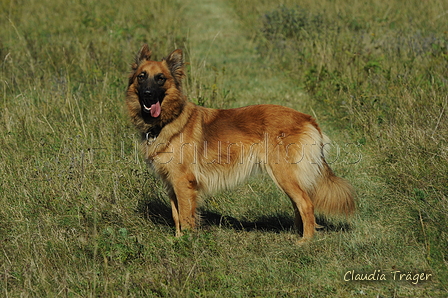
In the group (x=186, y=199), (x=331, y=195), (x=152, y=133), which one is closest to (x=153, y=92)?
(x=152, y=133)

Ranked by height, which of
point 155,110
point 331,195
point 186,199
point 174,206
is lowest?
point 174,206

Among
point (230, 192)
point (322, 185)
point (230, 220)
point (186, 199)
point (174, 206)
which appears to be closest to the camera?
point (186, 199)

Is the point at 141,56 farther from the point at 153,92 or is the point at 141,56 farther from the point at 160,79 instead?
the point at 153,92

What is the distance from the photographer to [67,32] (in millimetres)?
11492

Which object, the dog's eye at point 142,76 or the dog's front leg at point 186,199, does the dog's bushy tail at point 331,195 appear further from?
the dog's eye at point 142,76

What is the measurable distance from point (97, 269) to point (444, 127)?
4.03m

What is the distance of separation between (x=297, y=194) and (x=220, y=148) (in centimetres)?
86

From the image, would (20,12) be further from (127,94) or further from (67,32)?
(127,94)

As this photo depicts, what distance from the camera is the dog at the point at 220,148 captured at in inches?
173

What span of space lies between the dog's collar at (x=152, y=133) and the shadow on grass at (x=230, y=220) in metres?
0.65

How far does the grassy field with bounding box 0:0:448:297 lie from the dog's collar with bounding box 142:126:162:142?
1.81 ft

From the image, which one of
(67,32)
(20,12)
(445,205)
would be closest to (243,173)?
(445,205)

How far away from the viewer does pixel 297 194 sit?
4457 millimetres

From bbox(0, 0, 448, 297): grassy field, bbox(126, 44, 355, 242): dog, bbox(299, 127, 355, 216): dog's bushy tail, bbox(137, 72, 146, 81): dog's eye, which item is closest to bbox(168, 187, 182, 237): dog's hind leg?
bbox(126, 44, 355, 242): dog
